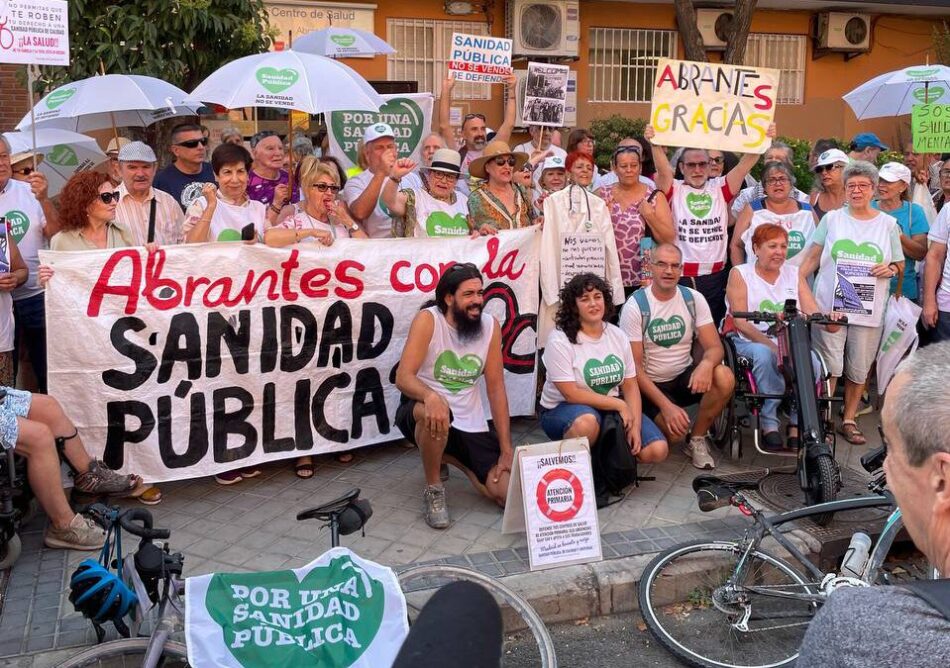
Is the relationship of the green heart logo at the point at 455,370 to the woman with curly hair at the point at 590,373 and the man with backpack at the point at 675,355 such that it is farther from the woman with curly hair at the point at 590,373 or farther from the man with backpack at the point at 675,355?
the man with backpack at the point at 675,355

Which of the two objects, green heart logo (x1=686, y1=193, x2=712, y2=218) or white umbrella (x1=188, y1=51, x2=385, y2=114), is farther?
green heart logo (x1=686, y1=193, x2=712, y2=218)

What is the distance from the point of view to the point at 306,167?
19.0 feet

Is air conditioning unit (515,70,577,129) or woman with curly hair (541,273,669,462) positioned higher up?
air conditioning unit (515,70,577,129)

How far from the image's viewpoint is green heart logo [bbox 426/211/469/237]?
620 centimetres

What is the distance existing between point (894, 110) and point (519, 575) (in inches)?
272

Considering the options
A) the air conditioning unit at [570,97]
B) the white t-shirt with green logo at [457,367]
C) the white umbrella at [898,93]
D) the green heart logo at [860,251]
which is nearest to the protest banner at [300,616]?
the white t-shirt with green logo at [457,367]

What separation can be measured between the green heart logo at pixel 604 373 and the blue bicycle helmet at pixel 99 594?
295cm

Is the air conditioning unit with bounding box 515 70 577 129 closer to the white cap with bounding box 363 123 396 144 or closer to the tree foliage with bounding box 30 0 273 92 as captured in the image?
the tree foliage with bounding box 30 0 273 92

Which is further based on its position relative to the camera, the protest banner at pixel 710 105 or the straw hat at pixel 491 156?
the protest banner at pixel 710 105

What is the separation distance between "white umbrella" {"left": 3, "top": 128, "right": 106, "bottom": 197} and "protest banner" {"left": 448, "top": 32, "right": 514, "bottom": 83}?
10.4 feet

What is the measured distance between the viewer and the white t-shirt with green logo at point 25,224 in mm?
5477

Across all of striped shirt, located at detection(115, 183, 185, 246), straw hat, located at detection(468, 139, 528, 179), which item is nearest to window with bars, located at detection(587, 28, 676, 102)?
straw hat, located at detection(468, 139, 528, 179)

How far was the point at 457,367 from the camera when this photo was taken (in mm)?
5258

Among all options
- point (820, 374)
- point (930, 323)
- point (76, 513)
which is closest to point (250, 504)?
point (76, 513)
